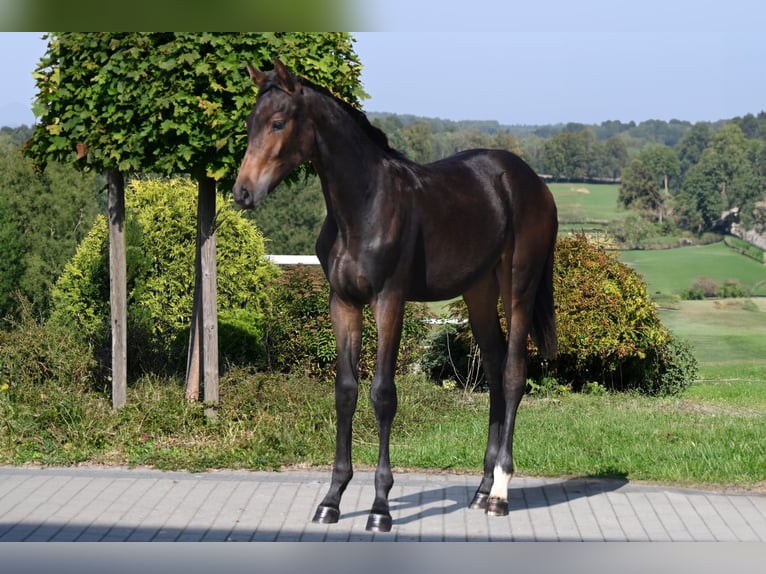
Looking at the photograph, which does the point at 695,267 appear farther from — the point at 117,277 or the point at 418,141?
the point at 117,277

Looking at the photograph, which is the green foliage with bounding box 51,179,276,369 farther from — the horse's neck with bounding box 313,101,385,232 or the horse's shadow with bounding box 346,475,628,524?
the horse's neck with bounding box 313,101,385,232

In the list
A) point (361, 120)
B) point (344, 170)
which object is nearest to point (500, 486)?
point (344, 170)

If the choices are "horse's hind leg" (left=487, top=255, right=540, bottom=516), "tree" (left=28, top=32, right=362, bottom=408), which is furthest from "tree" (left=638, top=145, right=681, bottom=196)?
"horse's hind leg" (left=487, top=255, right=540, bottom=516)

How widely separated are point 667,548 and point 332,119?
269 centimetres

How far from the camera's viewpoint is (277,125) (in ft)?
15.7

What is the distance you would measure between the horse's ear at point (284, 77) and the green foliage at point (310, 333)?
5.28 metres

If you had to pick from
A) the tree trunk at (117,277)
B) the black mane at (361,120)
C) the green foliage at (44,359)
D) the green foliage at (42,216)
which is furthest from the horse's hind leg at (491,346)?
the green foliage at (42,216)

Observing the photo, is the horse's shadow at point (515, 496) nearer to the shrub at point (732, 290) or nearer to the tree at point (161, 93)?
the tree at point (161, 93)

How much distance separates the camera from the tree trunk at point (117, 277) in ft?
25.2

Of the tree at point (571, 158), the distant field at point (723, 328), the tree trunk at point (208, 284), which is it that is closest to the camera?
the tree trunk at point (208, 284)

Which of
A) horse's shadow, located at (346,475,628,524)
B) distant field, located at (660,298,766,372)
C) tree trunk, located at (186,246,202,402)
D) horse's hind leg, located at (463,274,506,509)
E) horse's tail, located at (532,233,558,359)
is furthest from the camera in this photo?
distant field, located at (660,298,766,372)

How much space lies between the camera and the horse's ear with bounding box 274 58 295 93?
187 inches

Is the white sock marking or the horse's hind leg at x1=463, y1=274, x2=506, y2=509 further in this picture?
the horse's hind leg at x1=463, y1=274, x2=506, y2=509

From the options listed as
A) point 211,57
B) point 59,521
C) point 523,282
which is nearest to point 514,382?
point 523,282
